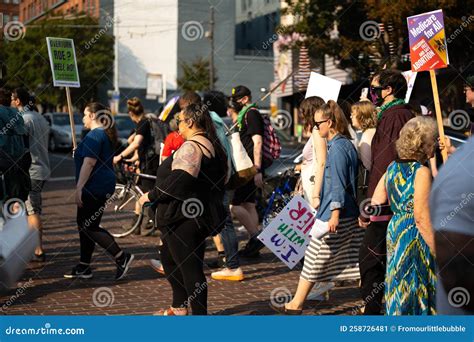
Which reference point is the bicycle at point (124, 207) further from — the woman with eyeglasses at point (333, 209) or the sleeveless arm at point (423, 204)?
the sleeveless arm at point (423, 204)

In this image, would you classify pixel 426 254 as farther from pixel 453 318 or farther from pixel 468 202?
pixel 468 202

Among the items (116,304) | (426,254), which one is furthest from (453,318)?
(116,304)

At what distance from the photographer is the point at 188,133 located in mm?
6668

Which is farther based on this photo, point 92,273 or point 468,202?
point 92,273

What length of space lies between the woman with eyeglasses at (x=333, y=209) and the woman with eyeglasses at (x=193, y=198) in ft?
2.92

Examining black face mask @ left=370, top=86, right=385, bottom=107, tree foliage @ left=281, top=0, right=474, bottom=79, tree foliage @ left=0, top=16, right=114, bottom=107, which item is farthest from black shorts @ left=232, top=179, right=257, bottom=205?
tree foliage @ left=0, top=16, right=114, bottom=107

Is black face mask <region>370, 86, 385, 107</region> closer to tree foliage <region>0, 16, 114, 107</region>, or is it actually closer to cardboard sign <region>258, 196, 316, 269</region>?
cardboard sign <region>258, 196, 316, 269</region>

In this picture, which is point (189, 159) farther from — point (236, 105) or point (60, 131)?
point (60, 131)

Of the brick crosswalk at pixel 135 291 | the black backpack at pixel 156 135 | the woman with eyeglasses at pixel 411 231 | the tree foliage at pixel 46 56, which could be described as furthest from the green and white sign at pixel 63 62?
the tree foliage at pixel 46 56

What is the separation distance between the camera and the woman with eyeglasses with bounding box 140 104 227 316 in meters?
6.47

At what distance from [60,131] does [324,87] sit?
94.8 ft

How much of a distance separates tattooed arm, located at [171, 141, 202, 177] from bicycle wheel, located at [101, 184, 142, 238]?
5992 mm

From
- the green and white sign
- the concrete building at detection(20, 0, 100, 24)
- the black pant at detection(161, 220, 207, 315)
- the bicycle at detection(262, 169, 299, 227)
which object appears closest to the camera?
the black pant at detection(161, 220, 207, 315)

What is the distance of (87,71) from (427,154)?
52.0 meters
